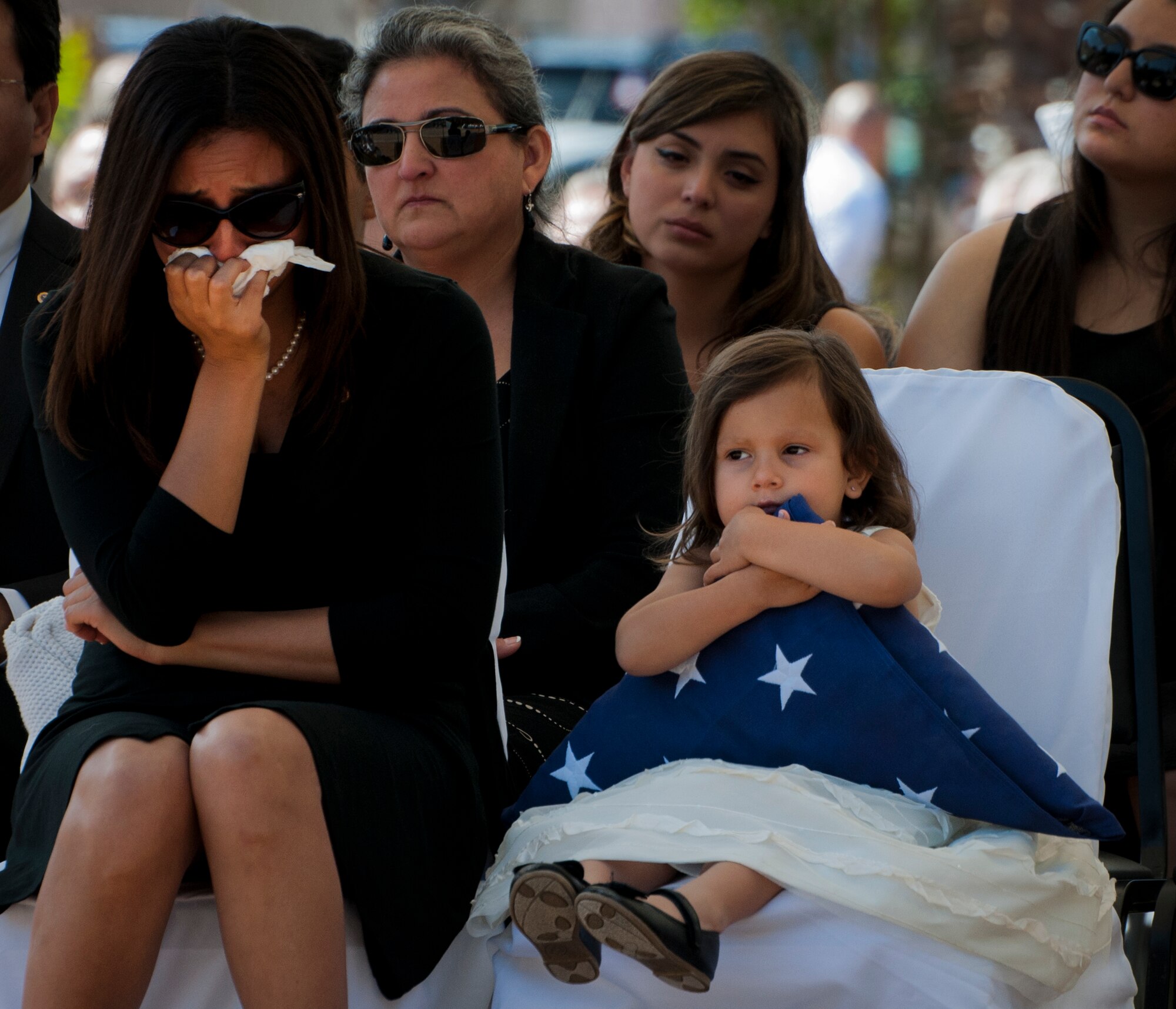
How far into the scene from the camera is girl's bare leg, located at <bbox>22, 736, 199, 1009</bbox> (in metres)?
1.85

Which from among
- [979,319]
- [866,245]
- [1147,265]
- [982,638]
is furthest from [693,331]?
[866,245]

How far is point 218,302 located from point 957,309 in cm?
A: 177

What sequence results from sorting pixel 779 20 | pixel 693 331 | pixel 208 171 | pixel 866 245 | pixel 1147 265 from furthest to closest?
pixel 779 20 < pixel 866 245 < pixel 693 331 < pixel 1147 265 < pixel 208 171

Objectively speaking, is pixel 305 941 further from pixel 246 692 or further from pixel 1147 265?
pixel 1147 265

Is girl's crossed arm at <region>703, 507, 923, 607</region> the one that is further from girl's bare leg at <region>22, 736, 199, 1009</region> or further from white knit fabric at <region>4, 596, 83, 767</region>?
white knit fabric at <region>4, 596, 83, 767</region>

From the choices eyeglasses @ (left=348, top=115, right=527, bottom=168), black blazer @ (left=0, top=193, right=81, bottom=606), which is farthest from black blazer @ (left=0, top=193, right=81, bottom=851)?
eyeglasses @ (left=348, top=115, right=527, bottom=168)

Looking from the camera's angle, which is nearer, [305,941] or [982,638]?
[305,941]

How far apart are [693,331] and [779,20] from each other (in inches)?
332

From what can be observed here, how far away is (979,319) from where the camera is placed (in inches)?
128

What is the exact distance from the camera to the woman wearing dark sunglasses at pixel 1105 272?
3.03 m

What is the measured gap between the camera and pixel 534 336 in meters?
2.92

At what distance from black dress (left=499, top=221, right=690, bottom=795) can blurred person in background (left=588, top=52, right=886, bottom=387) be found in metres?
0.49

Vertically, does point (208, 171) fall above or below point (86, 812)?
above

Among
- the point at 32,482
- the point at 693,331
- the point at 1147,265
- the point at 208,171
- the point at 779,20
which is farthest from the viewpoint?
the point at 779,20
